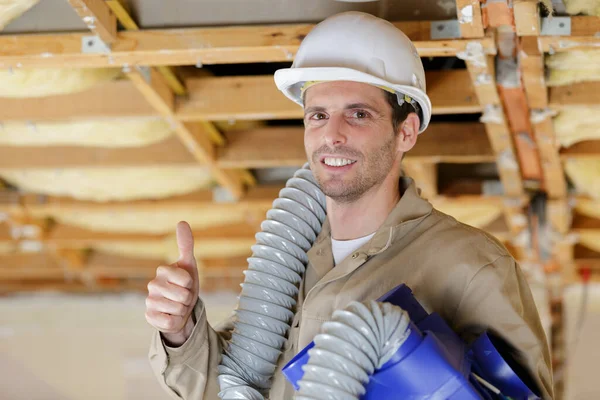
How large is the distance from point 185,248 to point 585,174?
7.56 ft

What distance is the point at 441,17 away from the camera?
2.56 metres

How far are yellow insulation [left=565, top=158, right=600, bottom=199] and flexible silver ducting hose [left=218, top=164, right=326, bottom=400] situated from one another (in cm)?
176

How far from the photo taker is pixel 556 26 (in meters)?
2.47

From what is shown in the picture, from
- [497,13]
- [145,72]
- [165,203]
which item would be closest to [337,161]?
[497,13]

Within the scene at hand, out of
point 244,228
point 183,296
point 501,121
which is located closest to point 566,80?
point 501,121

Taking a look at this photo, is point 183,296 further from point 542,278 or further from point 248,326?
point 542,278

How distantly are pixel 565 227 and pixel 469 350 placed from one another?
2.83 meters

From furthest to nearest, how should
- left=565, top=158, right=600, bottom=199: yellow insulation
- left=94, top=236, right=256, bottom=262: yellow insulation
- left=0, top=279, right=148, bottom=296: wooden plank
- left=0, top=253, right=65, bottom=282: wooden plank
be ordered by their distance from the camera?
left=0, top=279, right=148, bottom=296: wooden plank < left=0, top=253, right=65, bottom=282: wooden plank < left=94, top=236, right=256, bottom=262: yellow insulation < left=565, top=158, right=600, bottom=199: yellow insulation

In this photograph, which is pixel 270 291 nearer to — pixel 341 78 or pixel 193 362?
pixel 193 362

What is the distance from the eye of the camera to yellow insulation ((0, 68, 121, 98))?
10.0 feet

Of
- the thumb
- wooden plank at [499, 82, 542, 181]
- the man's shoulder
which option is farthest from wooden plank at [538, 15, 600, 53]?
the thumb

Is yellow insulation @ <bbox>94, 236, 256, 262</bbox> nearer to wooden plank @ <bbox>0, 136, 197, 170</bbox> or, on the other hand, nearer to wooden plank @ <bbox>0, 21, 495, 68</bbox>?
wooden plank @ <bbox>0, 136, 197, 170</bbox>

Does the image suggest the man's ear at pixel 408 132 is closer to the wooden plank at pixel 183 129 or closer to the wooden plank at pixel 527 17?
the wooden plank at pixel 527 17

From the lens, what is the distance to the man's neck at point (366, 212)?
2068mm
